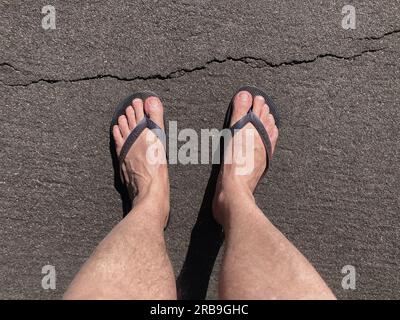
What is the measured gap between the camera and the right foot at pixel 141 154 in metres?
2.34

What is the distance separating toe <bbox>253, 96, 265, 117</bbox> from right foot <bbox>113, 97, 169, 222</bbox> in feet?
1.66

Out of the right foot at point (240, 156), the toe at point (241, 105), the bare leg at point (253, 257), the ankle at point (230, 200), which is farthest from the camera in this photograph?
the toe at point (241, 105)

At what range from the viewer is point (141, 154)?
241 centimetres

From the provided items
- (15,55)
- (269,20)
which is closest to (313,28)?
(269,20)

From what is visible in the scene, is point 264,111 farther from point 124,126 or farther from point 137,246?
point 137,246

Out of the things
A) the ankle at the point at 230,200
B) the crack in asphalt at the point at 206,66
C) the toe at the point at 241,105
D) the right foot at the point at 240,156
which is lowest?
the ankle at the point at 230,200

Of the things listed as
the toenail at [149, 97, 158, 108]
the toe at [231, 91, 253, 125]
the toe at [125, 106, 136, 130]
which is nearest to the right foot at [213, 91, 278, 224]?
the toe at [231, 91, 253, 125]

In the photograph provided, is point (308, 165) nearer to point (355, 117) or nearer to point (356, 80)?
point (355, 117)

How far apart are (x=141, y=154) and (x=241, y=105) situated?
596 mm

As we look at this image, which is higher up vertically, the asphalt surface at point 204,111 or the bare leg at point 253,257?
the asphalt surface at point 204,111

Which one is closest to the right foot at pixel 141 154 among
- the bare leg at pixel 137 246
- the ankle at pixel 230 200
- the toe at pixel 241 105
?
the bare leg at pixel 137 246

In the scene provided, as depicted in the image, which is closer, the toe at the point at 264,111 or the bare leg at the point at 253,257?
the bare leg at the point at 253,257

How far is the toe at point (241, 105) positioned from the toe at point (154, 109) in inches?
15.3

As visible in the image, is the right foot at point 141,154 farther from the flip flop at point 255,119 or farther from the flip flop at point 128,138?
the flip flop at point 255,119
